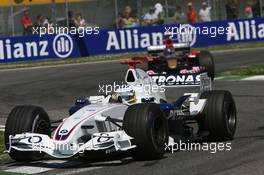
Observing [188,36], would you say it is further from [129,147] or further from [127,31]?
[129,147]

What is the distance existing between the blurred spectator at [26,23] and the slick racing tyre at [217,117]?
59.0 ft

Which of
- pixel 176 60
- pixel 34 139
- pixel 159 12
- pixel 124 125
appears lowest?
pixel 34 139

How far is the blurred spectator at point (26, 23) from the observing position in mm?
27906

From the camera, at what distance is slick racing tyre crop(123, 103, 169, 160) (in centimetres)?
892

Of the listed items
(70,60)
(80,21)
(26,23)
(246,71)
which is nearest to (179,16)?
(80,21)

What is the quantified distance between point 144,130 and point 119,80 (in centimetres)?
1147

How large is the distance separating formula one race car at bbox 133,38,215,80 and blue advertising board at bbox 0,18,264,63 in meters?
7.83

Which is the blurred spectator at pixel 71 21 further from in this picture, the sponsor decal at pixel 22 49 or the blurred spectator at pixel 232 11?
the blurred spectator at pixel 232 11

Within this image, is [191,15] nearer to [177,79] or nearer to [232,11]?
[232,11]

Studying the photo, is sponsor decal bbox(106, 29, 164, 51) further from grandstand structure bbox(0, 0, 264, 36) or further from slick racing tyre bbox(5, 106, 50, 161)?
slick racing tyre bbox(5, 106, 50, 161)

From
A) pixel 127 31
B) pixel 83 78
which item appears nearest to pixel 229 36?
pixel 127 31

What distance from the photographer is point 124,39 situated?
28469 millimetres

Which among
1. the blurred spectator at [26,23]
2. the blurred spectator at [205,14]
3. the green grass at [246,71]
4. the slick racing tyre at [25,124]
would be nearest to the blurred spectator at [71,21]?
the blurred spectator at [26,23]

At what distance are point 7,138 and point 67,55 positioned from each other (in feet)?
59.8
